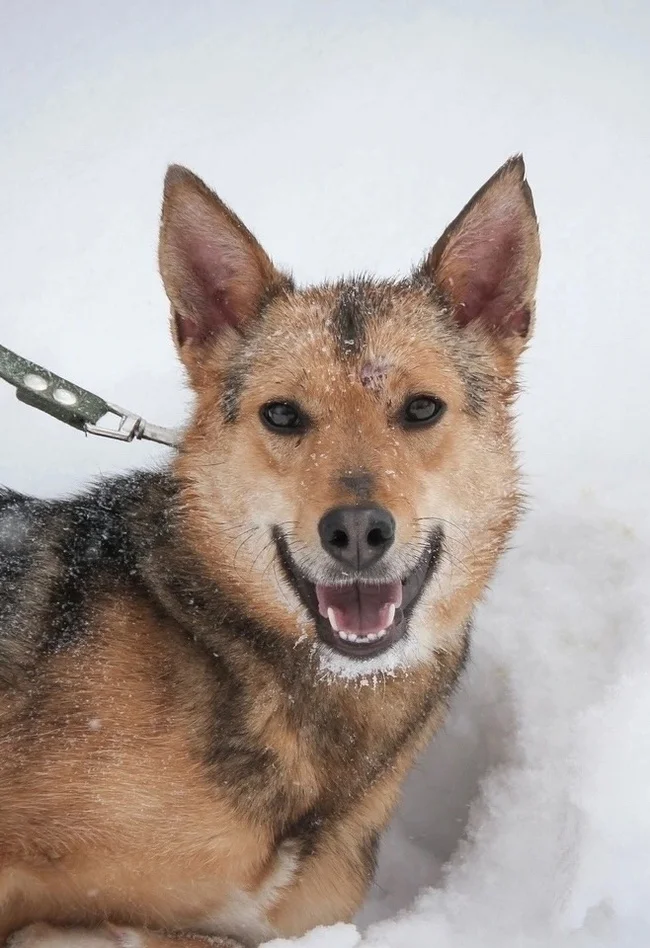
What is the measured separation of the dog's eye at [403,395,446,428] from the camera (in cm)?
325

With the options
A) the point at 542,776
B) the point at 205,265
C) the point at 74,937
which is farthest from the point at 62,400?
the point at 542,776

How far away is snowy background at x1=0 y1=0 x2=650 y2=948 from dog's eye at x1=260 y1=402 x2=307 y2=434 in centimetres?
107

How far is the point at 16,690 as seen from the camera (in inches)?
125

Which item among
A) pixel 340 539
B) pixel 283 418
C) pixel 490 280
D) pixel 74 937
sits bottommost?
pixel 74 937

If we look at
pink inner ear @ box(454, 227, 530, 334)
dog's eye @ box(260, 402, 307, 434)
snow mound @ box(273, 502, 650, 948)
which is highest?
pink inner ear @ box(454, 227, 530, 334)

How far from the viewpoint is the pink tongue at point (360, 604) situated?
9.98 ft

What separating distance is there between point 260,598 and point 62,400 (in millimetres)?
1348

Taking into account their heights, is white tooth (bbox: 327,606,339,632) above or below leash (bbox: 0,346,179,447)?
below

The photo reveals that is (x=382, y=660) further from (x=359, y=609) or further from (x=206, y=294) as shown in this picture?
(x=206, y=294)

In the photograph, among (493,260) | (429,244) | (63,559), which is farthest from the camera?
(429,244)

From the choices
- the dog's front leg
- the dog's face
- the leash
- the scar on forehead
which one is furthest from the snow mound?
the leash

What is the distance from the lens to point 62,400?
3.91 metres

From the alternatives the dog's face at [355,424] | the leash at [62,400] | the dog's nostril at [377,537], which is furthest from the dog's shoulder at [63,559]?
the dog's nostril at [377,537]

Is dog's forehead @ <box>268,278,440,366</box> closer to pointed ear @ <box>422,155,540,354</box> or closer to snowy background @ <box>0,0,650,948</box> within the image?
pointed ear @ <box>422,155,540,354</box>
